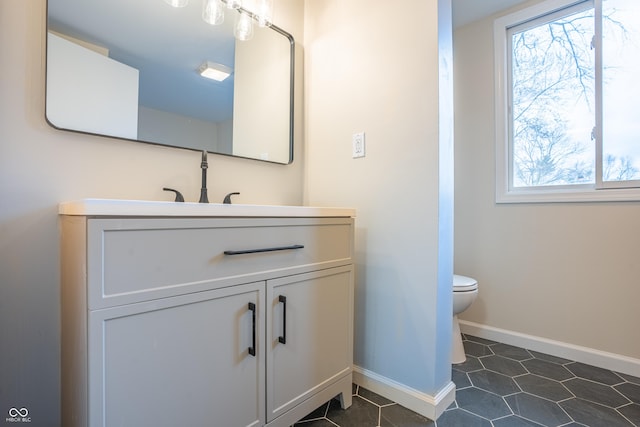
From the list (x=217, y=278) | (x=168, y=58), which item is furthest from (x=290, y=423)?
(x=168, y=58)

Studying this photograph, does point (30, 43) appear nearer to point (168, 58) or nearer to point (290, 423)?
point (168, 58)

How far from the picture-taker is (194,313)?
2.81 ft

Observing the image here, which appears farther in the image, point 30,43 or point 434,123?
point 434,123

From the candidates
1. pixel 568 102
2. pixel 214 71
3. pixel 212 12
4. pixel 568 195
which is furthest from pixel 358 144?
pixel 568 102

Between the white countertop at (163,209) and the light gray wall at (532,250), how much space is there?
64.2 inches

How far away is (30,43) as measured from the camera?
96cm

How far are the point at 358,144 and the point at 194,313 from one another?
1071mm

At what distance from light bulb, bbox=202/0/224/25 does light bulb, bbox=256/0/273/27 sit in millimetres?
202

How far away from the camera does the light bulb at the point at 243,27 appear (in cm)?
145

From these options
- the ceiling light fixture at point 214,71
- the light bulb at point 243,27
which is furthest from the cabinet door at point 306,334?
the light bulb at point 243,27

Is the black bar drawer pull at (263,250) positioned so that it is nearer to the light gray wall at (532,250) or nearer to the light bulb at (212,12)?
the light bulb at (212,12)

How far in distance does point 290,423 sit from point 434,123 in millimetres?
1299

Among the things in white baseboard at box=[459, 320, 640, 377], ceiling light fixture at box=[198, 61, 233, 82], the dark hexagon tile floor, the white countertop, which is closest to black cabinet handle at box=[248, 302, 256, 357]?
the white countertop
